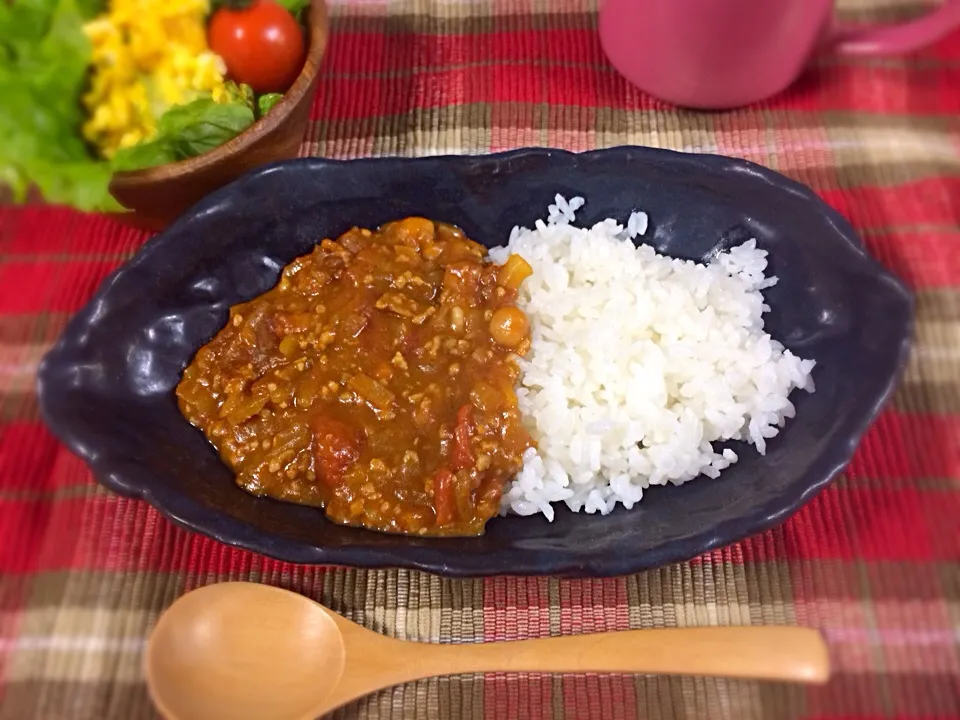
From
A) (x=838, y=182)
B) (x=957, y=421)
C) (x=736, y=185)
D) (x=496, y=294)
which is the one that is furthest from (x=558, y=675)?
(x=838, y=182)

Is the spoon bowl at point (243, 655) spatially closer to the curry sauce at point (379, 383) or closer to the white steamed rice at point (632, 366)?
the curry sauce at point (379, 383)

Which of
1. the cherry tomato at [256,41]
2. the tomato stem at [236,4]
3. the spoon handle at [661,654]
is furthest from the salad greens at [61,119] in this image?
the spoon handle at [661,654]

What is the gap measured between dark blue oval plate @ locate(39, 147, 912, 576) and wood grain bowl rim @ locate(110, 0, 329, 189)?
75 mm

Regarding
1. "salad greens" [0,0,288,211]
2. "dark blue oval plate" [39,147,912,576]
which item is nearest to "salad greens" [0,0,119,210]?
"salad greens" [0,0,288,211]

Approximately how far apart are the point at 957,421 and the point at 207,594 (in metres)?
1.54

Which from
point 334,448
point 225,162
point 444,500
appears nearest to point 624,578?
point 444,500

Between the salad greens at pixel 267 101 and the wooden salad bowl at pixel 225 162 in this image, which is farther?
the salad greens at pixel 267 101

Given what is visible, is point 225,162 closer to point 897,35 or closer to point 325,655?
point 325,655

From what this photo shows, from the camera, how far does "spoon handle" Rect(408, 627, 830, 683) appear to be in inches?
51.1

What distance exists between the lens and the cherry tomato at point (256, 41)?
173 cm

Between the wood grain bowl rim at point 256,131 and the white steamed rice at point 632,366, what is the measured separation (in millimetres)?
578

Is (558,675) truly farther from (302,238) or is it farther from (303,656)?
(302,238)

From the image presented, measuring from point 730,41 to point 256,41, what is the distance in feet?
3.70

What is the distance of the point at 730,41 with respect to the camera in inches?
72.7
